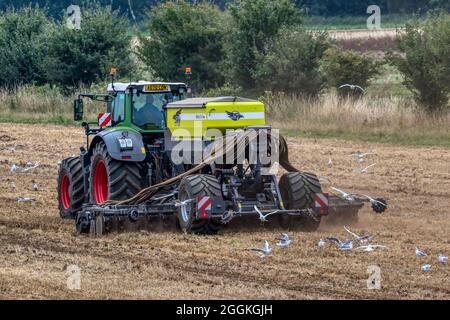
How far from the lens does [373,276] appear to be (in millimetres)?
10695

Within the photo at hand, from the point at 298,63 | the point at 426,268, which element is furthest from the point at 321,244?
the point at 298,63

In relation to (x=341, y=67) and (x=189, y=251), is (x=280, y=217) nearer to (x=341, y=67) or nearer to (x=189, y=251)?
(x=189, y=251)

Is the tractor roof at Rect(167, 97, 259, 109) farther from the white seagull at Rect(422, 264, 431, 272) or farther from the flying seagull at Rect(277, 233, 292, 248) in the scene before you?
the white seagull at Rect(422, 264, 431, 272)

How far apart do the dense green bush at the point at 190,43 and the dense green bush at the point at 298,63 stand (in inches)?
202

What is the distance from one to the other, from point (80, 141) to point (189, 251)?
46.9ft

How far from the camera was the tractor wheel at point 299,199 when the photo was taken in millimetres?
13703

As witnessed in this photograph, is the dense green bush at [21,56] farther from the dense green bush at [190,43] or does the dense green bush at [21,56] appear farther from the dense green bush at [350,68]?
the dense green bush at [350,68]

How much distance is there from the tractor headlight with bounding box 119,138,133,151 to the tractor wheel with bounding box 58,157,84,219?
156 cm

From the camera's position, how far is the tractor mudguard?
14.1 meters

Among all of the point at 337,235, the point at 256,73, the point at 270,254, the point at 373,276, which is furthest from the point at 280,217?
the point at 256,73

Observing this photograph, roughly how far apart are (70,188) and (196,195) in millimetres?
3114

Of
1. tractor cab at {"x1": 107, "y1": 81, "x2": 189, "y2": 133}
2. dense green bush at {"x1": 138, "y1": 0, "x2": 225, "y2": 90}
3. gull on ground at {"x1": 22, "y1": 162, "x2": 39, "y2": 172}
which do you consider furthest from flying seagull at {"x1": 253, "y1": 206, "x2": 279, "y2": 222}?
dense green bush at {"x1": 138, "y1": 0, "x2": 225, "y2": 90}

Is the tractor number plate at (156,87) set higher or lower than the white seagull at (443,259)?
higher

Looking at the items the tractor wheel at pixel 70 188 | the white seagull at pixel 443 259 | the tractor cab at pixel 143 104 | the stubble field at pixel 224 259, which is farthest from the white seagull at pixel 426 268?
the tractor wheel at pixel 70 188
